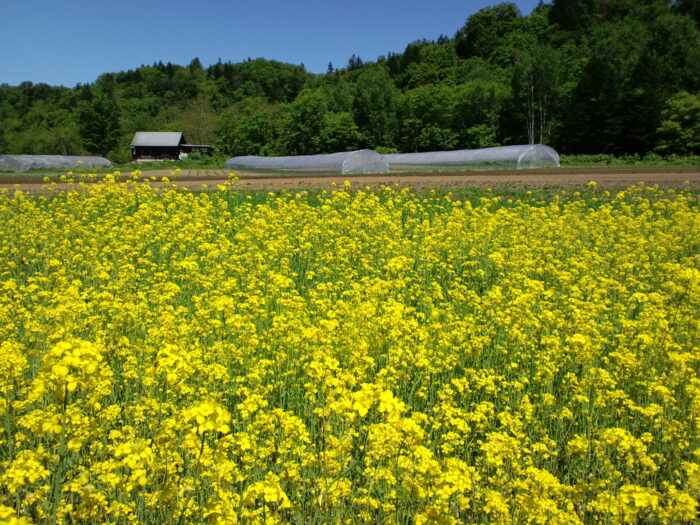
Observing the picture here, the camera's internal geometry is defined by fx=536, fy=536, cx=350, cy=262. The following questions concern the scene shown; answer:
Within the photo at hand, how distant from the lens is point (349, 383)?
349 centimetres

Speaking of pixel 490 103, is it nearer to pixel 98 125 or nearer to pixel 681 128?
pixel 681 128

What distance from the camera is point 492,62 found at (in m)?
117

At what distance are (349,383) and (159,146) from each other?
112793 mm

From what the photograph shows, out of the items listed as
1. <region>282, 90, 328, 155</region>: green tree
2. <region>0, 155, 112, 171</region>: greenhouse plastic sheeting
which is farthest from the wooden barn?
<region>0, 155, 112, 171</region>: greenhouse plastic sheeting

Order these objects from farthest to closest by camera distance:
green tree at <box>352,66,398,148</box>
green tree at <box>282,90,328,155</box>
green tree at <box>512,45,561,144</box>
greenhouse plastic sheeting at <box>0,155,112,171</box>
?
green tree at <box>352,66,398,148</box>
green tree at <box>282,90,328,155</box>
green tree at <box>512,45,561,144</box>
greenhouse plastic sheeting at <box>0,155,112,171</box>

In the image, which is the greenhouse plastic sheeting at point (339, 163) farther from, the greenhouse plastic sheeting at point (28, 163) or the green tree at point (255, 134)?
the green tree at point (255, 134)

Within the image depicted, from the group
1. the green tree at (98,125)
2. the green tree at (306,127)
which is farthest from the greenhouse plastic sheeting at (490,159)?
the green tree at (98,125)

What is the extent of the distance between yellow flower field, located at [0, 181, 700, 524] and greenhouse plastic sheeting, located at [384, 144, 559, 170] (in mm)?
30749

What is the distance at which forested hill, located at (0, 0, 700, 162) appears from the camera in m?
58.2

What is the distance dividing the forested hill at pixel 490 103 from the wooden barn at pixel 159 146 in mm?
3177

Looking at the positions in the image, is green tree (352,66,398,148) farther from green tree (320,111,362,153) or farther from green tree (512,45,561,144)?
green tree (512,45,561,144)

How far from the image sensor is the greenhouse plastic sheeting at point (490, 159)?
130 feet

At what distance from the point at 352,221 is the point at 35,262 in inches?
221

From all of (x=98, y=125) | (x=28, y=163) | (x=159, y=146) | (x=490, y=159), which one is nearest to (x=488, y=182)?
(x=490, y=159)
